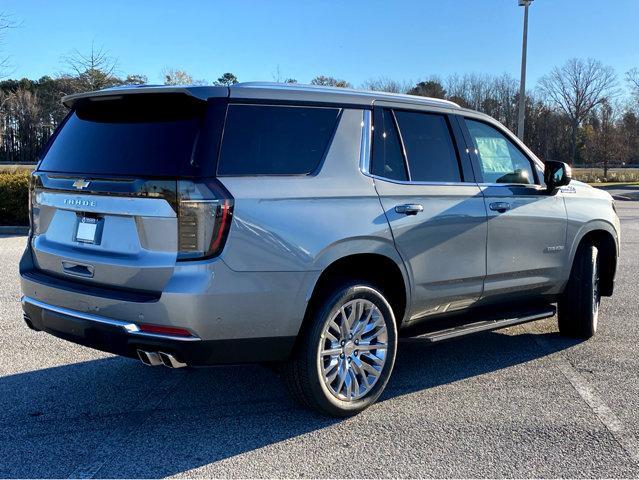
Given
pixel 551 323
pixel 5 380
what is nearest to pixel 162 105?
pixel 5 380

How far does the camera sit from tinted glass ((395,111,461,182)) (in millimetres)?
4215

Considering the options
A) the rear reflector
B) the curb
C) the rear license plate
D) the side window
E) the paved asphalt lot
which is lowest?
the paved asphalt lot

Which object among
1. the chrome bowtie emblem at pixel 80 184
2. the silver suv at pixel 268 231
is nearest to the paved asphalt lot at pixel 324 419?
the silver suv at pixel 268 231

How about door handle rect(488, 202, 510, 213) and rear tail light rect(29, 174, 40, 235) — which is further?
door handle rect(488, 202, 510, 213)

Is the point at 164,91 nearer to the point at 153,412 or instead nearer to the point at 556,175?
the point at 153,412

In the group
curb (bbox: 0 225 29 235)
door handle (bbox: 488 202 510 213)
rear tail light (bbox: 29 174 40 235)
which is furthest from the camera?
curb (bbox: 0 225 29 235)

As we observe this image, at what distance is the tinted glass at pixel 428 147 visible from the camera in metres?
4.21

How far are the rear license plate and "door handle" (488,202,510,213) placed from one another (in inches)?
110

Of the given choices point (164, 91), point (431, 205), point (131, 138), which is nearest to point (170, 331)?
point (131, 138)

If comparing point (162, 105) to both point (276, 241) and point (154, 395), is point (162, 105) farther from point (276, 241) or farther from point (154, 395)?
point (154, 395)

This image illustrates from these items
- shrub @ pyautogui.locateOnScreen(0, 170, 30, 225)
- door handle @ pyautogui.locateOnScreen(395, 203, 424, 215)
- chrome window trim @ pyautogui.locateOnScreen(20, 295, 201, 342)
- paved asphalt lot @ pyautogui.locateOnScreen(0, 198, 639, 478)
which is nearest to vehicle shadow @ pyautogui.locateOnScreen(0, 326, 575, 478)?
paved asphalt lot @ pyautogui.locateOnScreen(0, 198, 639, 478)

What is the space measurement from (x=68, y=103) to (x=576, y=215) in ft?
13.6

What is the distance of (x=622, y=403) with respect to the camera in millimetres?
4035

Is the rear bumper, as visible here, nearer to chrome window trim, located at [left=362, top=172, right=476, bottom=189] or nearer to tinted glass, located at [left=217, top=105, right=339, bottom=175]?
tinted glass, located at [left=217, top=105, right=339, bottom=175]
